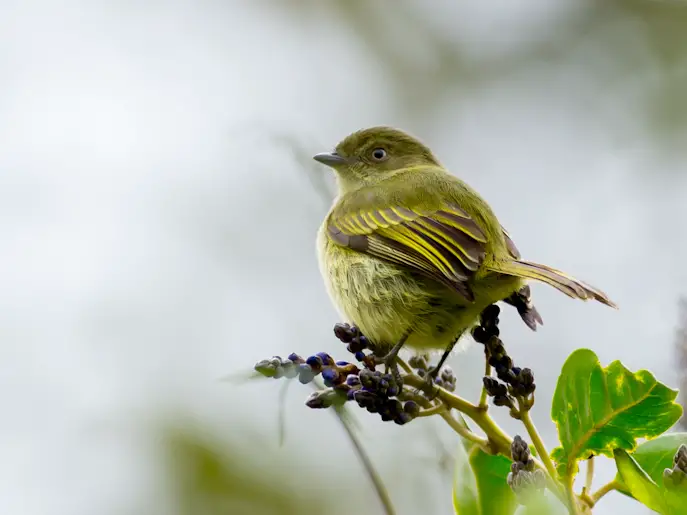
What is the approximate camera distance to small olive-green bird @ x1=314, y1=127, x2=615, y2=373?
2.88 meters

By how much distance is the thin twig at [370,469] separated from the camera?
67.4 inches

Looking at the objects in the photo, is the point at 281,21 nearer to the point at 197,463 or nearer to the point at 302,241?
the point at 302,241

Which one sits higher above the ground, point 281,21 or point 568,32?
point 281,21

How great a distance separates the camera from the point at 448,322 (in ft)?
9.96

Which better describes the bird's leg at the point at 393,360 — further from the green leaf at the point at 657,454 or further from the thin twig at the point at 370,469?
the green leaf at the point at 657,454

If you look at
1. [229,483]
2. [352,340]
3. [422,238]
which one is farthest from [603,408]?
[229,483]

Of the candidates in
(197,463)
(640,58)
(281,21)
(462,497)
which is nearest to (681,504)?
(462,497)

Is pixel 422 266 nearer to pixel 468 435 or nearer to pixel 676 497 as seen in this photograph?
pixel 468 435

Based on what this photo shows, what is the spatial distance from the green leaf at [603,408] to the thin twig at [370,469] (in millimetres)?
385

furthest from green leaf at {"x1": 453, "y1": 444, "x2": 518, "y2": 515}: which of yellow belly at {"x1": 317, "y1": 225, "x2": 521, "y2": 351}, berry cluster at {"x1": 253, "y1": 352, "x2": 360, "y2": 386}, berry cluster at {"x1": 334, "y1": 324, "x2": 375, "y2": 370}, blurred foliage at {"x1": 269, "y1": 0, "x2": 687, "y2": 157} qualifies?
blurred foliage at {"x1": 269, "y1": 0, "x2": 687, "y2": 157}

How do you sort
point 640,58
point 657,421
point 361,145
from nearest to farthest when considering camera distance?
point 657,421 < point 361,145 < point 640,58

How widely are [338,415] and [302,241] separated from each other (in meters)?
6.04

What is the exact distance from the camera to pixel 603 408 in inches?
75.4

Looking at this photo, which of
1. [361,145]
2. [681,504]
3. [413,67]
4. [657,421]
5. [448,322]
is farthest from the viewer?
[413,67]
